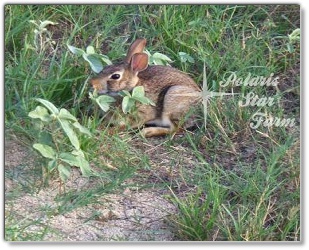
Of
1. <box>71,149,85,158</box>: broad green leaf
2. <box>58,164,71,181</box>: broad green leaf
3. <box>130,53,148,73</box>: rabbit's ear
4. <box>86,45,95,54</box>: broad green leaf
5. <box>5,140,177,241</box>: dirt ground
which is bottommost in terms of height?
<box>5,140,177,241</box>: dirt ground

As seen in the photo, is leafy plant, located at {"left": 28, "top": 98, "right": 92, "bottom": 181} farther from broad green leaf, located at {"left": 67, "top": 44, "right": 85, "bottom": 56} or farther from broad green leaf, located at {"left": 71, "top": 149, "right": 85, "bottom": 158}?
broad green leaf, located at {"left": 67, "top": 44, "right": 85, "bottom": 56}

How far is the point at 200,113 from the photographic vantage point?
3.38m

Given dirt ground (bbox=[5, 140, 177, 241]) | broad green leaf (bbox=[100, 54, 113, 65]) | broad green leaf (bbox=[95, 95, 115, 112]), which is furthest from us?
→ broad green leaf (bbox=[100, 54, 113, 65])

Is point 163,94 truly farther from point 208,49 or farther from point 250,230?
point 250,230

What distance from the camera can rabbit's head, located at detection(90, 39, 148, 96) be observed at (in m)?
3.41

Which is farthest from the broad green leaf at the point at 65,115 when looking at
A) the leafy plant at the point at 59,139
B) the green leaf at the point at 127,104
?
the green leaf at the point at 127,104

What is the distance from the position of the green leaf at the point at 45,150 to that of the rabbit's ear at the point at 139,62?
536 mm

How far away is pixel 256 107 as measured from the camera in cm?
334

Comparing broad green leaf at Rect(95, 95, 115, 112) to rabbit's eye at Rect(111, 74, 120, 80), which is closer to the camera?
broad green leaf at Rect(95, 95, 115, 112)

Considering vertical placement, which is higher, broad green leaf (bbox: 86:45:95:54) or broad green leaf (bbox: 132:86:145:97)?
broad green leaf (bbox: 86:45:95:54)

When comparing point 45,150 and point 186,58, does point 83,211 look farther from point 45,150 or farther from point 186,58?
point 186,58

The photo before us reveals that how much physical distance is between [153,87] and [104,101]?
305 millimetres

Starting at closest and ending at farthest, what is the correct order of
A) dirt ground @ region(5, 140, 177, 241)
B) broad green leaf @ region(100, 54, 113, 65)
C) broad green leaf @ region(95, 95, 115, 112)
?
dirt ground @ region(5, 140, 177, 241) → broad green leaf @ region(95, 95, 115, 112) → broad green leaf @ region(100, 54, 113, 65)

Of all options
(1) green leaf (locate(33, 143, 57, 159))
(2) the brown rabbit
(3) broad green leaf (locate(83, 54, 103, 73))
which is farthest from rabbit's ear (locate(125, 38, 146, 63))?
(1) green leaf (locate(33, 143, 57, 159))
